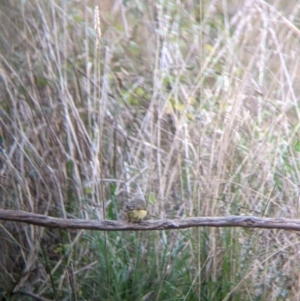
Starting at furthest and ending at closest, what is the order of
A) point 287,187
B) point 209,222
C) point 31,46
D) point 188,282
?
point 31,46 < point 287,187 < point 188,282 < point 209,222

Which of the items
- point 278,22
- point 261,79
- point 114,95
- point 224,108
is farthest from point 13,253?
point 278,22

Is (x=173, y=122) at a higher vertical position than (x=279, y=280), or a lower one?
higher

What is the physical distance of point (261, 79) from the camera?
138 inches

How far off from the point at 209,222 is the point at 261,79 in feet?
4.99

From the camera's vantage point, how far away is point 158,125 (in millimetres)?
3377

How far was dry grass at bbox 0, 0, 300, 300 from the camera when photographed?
3107 mm

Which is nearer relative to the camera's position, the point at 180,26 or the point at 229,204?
the point at 229,204

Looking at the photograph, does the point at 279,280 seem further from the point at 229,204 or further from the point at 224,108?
the point at 224,108

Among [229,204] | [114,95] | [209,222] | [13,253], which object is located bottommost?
[13,253]

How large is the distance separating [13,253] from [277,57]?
1.54m

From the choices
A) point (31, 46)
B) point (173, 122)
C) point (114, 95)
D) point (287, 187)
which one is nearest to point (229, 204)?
point (287, 187)

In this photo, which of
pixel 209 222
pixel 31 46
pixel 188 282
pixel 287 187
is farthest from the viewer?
pixel 31 46

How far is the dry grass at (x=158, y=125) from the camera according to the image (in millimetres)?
3107

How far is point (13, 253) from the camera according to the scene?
3.37 m
